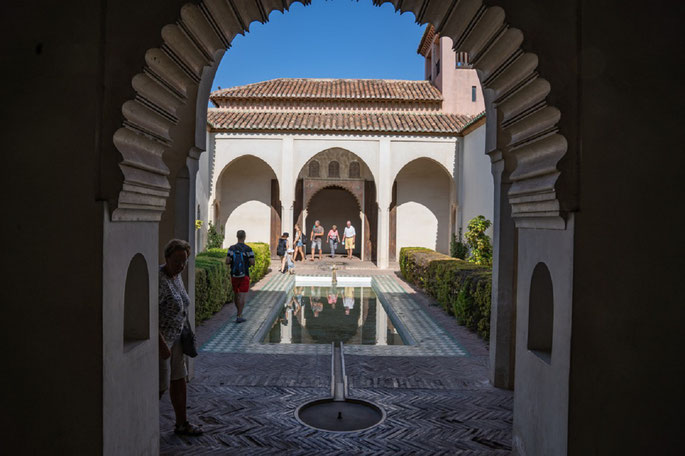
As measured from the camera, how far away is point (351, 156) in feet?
64.9

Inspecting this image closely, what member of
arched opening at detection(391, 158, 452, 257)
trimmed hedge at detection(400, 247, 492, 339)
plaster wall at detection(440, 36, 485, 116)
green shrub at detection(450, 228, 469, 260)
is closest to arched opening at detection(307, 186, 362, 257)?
arched opening at detection(391, 158, 452, 257)

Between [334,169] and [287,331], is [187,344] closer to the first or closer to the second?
[287,331]

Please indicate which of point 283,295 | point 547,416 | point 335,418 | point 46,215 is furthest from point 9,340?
point 283,295

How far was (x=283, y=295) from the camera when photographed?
1226 cm

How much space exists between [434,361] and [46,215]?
5056 millimetres

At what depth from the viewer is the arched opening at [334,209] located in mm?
23938

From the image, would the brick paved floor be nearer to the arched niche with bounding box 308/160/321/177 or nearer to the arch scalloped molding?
the arch scalloped molding

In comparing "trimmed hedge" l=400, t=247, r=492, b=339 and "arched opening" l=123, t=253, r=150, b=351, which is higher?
"arched opening" l=123, t=253, r=150, b=351

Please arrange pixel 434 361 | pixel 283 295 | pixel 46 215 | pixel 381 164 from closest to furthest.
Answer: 1. pixel 46 215
2. pixel 434 361
3. pixel 283 295
4. pixel 381 164

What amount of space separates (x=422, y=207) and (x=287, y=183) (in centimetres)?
536

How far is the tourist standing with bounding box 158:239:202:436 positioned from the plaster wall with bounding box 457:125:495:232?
11.3 m

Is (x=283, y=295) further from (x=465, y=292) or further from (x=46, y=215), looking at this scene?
(x=46, y=215)

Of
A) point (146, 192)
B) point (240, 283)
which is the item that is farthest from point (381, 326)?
point (146, 192)

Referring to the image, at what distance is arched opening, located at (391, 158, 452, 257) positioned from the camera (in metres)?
19.5
